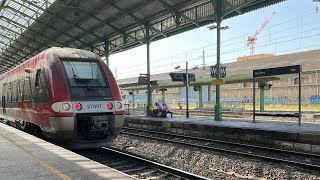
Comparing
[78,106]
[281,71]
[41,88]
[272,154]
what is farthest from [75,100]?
[281,71]

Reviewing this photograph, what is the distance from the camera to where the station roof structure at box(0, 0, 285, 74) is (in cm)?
1703

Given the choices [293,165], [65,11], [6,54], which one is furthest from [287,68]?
[6,54]

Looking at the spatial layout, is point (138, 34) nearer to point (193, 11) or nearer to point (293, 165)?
point (193, 11)

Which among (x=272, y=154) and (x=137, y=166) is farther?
(x=272, y=154)

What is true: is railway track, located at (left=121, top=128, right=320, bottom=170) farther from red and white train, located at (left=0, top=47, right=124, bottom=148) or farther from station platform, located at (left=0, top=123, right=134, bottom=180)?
station platform, located at (left=0, top=123, right=134, bottom=180)

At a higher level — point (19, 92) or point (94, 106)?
point (19, 92)

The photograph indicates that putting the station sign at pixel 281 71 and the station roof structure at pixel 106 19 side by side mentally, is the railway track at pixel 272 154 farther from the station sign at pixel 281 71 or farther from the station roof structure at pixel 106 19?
the station roof structure at pixel 106 19

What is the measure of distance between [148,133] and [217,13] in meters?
6.99

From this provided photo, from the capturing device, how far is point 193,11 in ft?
57.6

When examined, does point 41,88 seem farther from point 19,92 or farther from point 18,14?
point 18,14

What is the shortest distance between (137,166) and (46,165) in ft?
8.41

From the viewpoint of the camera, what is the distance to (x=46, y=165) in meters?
5.66

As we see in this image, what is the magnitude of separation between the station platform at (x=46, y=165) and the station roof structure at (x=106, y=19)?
1163 centimetres

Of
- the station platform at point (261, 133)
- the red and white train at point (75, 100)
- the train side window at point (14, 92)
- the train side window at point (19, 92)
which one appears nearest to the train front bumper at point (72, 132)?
the red and white train at point (75, 100)
